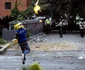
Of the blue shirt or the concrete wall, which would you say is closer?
the blue shirt

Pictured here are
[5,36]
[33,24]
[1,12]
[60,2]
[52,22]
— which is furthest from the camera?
[1,12]

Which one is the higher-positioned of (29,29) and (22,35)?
(22,35)

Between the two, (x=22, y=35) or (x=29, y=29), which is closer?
(x=22, y=35)

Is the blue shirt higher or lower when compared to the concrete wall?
higher

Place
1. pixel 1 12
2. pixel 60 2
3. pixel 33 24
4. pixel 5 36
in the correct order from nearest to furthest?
pixel 5 36 < pixel 33 24 < pixel 60 2 < pixel 1 12

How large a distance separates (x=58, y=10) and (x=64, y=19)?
3.94 feet

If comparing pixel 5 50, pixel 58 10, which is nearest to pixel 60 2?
pixel 58 10

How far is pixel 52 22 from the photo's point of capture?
38.8 metres

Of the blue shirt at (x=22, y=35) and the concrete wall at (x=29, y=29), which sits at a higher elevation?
the blue shirt at (x=22, y=35)

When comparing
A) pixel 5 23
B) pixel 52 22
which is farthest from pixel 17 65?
pixel 52 22

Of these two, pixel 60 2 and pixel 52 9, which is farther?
pixel 52 9

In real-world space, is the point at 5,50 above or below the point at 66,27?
above

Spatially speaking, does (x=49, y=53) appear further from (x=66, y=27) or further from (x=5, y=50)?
(x=66, y=27)

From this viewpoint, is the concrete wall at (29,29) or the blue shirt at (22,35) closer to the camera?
the blue shirt at (22,35)
